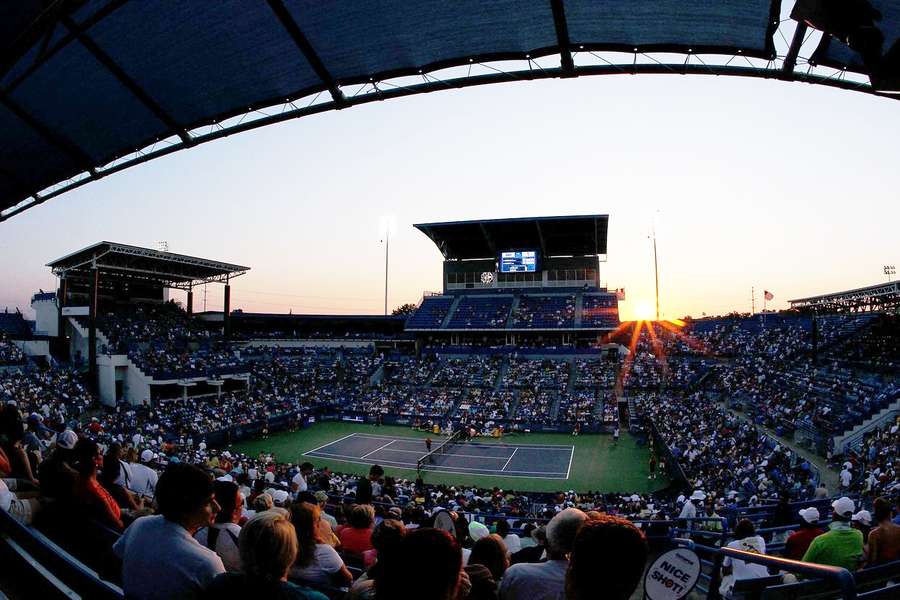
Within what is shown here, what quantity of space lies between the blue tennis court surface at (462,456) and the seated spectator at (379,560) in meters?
23.4

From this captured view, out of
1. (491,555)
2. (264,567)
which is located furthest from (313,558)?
(491,555)

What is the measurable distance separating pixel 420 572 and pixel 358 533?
385 centimetres

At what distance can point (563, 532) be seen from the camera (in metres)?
3.28

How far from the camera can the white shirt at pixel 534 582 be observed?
117 inches

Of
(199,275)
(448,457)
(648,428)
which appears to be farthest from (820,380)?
(199,275)

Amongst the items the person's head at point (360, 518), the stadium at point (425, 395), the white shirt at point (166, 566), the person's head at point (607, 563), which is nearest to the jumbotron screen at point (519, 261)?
the stadium at point (425, 395)

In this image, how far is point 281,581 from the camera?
8.18 ft

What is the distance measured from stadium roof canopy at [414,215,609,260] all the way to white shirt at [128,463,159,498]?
48229mm

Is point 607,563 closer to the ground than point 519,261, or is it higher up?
closer to the ground

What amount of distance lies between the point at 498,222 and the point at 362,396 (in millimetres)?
22044

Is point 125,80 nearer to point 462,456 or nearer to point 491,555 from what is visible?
point 491,555

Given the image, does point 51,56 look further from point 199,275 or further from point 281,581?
point 199,275

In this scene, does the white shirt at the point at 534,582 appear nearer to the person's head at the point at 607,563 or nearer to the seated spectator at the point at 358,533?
the person's head at the point at 607,563

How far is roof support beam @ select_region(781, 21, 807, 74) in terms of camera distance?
5848mm
